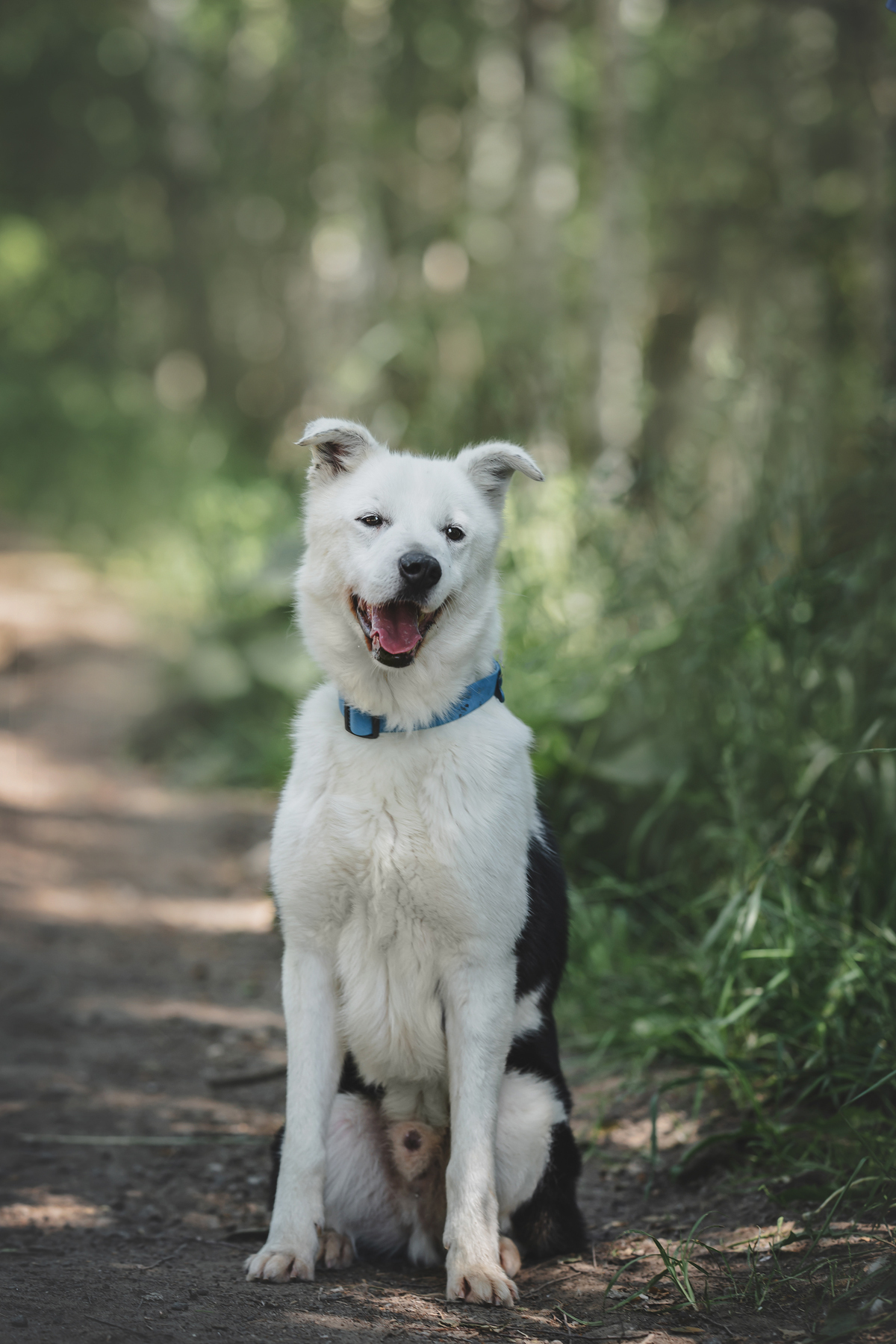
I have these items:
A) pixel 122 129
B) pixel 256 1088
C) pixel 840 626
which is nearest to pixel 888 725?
pixel 840 626

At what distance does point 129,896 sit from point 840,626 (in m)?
3.99

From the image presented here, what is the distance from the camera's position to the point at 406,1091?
119 inches

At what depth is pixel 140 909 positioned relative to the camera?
6160mm

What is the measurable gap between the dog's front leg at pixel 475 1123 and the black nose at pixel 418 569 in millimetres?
936

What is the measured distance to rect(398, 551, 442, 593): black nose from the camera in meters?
2.81

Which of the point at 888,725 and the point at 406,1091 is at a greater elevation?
the point at 888,725

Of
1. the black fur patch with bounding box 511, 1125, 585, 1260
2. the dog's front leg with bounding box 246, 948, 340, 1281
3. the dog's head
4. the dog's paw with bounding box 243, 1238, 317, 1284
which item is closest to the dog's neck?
the dog's head

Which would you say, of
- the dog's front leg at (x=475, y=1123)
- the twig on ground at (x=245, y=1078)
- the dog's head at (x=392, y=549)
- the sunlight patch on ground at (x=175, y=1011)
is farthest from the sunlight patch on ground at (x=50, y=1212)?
the dog's head at (x=392, y=549)

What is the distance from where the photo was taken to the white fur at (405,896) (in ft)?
9.10

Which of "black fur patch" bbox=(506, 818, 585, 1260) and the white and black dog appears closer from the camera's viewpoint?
the white and black dog

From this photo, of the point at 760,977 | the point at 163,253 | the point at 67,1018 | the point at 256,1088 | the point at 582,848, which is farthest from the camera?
the point at 163,253

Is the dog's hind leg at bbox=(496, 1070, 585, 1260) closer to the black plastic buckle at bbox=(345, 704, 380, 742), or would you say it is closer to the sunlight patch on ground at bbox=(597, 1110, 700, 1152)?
the sunlight patch on ground at bbox=(597, 1110, 700, 1152)

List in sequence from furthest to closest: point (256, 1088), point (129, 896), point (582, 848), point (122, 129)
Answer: point (122, 129) → point (129, 896) → point (582, 848) → point (256, 1088)

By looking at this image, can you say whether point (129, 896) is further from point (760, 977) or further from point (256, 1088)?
point (760, 977)
